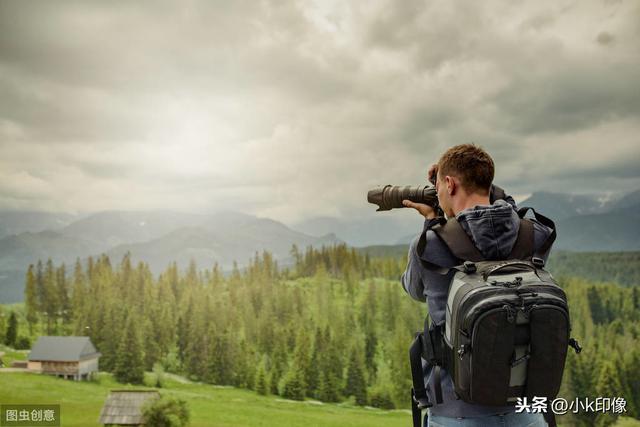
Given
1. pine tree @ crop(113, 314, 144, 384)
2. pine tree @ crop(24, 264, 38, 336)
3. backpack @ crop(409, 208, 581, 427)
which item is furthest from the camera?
pine tree @ crop(24, 264, 38, 336)

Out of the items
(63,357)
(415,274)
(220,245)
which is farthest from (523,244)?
(220,245)

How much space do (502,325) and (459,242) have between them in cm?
32

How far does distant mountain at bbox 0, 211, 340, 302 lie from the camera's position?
14.8 meters

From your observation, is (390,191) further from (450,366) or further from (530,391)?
(530,391)

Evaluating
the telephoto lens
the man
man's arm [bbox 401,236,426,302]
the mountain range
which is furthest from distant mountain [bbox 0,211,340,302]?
the man

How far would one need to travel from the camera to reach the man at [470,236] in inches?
70.3

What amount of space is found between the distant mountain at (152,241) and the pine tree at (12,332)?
2.54 feet

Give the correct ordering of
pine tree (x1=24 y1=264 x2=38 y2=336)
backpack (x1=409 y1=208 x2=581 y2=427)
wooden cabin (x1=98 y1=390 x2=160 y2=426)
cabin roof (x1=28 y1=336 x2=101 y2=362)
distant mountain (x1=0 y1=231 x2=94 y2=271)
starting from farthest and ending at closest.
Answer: distant mountain (x1=0 y1=231 x2=94 y2=271) < pine tree (x1=24 y1=264 x2=38 y2=336) < cabin roof (x1=28 y1=336 x2=101 y2=362) < wooden cabin (x1=98 y1=390 x2=160 y2=426) < backpack (x1=409 y1=208 x2=581 y2=427)

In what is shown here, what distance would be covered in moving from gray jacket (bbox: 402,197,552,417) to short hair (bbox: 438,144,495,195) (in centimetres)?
9

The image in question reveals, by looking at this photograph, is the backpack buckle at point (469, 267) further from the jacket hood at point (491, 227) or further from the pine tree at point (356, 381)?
the pine tree at point (356, 381)

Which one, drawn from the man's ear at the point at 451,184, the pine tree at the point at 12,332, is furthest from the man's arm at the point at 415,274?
the pine tree at the point at 12,332

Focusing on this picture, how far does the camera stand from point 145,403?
405 inches

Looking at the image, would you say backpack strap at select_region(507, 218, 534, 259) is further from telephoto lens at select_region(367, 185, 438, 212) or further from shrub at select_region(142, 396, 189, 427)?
shrub at select_region(142, 396, 189, 427)

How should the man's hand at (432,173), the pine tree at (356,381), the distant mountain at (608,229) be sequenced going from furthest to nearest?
the distant mountain at (608,229) → the pine tree at (356,381) → the man's hand at (432,173)
